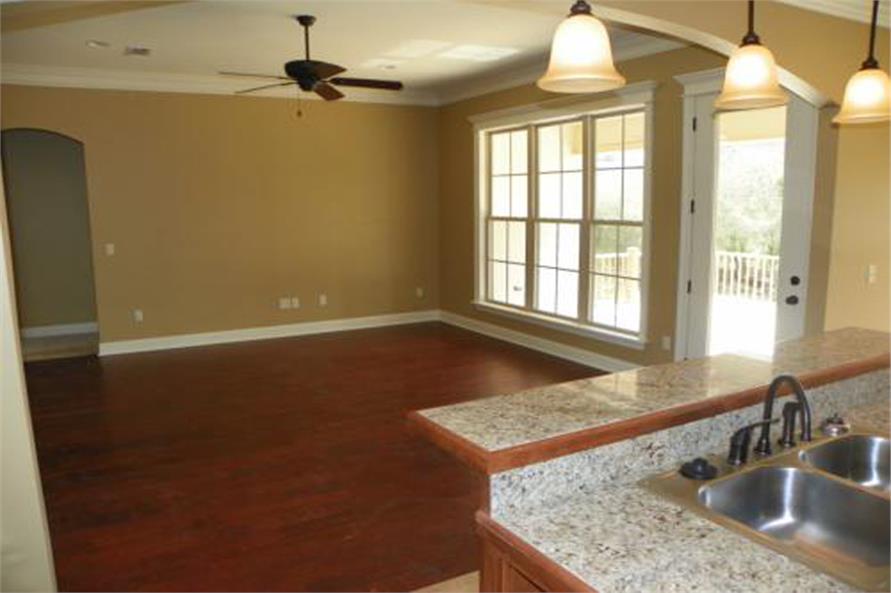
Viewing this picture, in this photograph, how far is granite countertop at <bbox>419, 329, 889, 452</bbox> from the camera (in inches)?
57.5

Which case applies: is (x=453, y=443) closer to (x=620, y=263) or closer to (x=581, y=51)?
(x=581, y=51)

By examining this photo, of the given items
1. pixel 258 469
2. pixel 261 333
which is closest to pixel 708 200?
pixel 258 469

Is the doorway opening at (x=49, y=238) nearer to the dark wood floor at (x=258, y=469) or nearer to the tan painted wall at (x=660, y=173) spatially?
the dark wood floor at (x=258, y=469)

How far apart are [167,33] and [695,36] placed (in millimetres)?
3772

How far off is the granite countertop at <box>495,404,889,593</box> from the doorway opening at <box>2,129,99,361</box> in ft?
24.2

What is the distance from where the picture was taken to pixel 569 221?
639 cm

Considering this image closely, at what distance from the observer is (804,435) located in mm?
1680

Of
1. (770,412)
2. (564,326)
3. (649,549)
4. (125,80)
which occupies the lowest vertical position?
(564,326)

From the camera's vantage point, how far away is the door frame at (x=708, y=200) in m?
4.22

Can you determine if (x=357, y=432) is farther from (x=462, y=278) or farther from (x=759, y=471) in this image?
(x=462, y=278)

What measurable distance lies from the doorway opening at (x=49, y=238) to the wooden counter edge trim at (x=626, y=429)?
730 cm

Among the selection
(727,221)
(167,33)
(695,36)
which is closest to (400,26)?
(167,33)

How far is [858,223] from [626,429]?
3406 mm

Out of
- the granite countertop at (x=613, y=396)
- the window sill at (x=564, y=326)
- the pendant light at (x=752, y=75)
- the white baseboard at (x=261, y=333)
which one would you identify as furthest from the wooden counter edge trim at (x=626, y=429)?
the white baseboard at (x=261, y=333)
